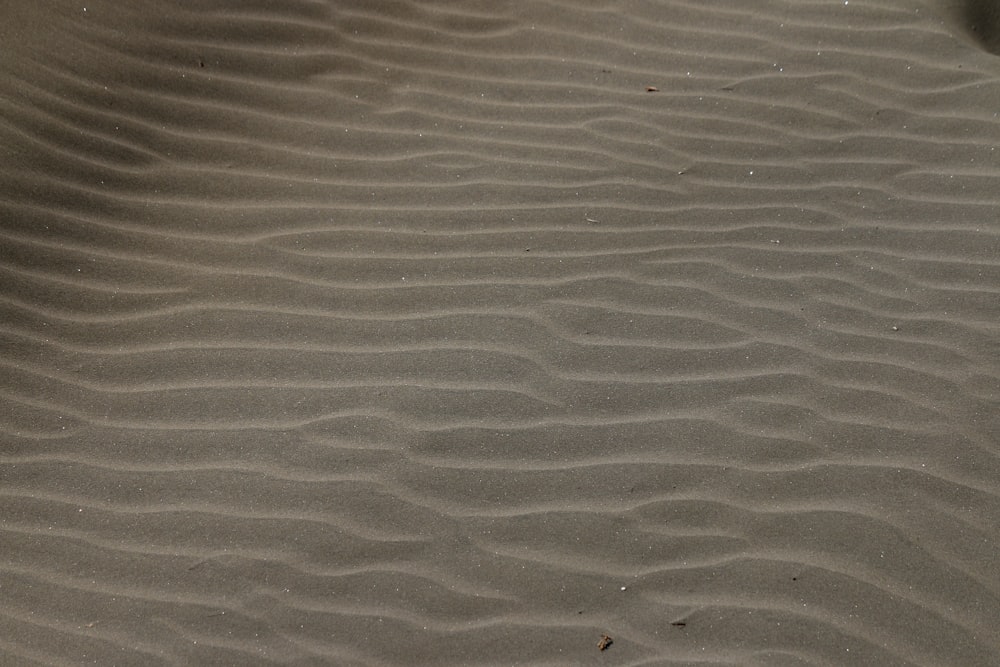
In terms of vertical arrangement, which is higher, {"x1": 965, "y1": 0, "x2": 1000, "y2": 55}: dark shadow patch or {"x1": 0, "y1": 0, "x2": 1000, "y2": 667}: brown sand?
{"x1": 965, "y1": 0, "x2": 1000, "y2": 55}: dark shadow patch

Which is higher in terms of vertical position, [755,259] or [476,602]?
[755,259]

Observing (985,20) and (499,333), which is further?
(985,20)

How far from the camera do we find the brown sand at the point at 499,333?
8.92ft

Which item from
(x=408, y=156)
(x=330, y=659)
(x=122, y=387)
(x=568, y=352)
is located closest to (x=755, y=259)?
(x=568, y=352)

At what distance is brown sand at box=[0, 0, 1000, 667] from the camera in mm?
2719

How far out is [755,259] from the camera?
3.63 metres

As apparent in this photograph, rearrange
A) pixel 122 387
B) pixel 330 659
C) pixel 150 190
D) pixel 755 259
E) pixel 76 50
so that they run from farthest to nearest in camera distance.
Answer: pixel 76 50
pixel 150 190
pixel 755 259
pixel 122 387
pixel 330 659

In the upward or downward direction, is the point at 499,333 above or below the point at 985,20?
below

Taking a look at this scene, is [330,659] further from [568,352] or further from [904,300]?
[904,300]

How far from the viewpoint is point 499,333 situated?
3.42 m

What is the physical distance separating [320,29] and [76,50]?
1099 mm

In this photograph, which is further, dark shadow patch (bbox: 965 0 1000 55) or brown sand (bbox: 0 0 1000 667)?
dark shadow patch (bbox: 965 0 1000 55)

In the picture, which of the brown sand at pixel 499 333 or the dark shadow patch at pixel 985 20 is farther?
the dark shadow patch at pixel 985 20

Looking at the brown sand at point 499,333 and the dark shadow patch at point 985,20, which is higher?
the dark shadow patch at point 985,20
